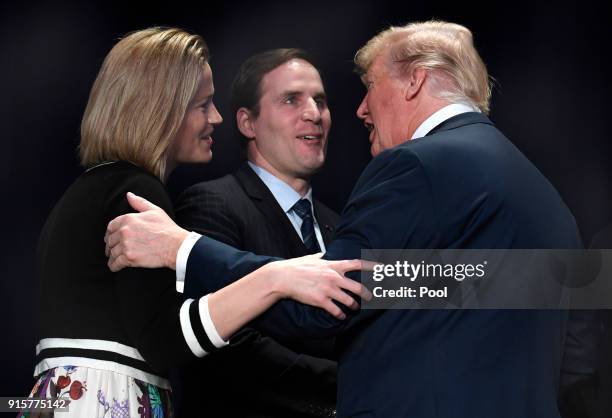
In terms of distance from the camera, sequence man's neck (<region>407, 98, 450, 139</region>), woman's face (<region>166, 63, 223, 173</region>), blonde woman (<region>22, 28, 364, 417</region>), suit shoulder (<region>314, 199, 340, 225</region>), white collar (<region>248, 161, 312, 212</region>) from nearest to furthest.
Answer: blonde woman (<region>22, 28, 364, 417</region>), man's neck (<region>407, 98, 450, 139</region>), woman's face (<region>166, 63, 223, 173</region>), white collar (<region>248, 161, 312, 212</region>), suit shoulder (<region>314, 199, 340, 225</region>)

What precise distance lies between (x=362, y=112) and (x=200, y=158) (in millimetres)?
424

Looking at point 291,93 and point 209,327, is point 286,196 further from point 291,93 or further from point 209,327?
point 209,327

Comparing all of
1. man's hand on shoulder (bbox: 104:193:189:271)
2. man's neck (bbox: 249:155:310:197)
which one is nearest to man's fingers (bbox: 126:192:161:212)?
man's hand on shoulder (bbox: 104:193:189:271)

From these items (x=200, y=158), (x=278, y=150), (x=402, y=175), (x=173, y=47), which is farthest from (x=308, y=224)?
(x=402, y=175)

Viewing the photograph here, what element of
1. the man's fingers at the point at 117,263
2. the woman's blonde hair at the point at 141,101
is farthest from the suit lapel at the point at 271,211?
the man's fingers at the point at 117,263

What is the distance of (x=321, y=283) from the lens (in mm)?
1605

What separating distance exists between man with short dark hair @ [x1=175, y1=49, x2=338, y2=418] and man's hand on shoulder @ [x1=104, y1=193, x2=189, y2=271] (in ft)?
1.52

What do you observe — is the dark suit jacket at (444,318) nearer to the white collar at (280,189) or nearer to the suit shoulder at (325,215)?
the white collar at (280,189)

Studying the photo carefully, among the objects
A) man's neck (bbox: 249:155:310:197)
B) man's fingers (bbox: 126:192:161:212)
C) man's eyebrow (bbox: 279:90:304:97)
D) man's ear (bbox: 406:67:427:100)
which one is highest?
man's eyebrow (bbox: 279:90:304:97)

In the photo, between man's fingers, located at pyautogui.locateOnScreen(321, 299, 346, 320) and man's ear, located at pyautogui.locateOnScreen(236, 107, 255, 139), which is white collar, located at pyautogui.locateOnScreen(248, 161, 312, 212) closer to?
man's ear, located at pyautogui.locateOnScreen(236, 107, 255, 139)

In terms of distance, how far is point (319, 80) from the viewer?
8.96ft

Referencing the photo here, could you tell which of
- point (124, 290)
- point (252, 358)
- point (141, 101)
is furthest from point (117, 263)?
point (252, 358)

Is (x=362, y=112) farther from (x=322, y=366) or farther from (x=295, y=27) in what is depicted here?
(x=295, y=27)

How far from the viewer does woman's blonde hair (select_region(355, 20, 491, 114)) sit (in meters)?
1.76
